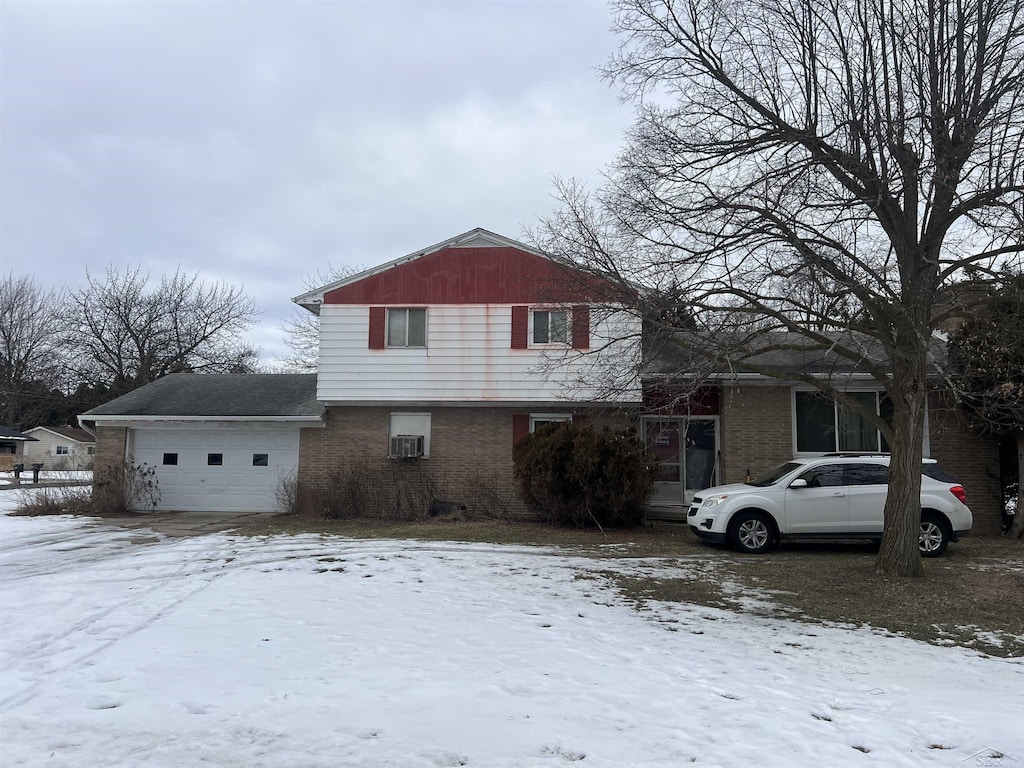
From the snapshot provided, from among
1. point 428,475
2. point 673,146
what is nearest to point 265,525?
point 428,475

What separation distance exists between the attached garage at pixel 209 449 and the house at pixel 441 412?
35 mm

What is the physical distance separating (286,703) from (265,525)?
10.9 metres

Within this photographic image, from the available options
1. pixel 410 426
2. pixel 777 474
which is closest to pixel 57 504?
pixel 410 426

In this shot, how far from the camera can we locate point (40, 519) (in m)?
15.8

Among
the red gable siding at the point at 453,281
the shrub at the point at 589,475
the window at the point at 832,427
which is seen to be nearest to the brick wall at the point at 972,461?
the window at the point at 832,427

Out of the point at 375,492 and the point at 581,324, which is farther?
the point at 375,492

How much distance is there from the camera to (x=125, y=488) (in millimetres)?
17281

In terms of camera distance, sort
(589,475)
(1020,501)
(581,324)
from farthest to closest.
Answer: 1. (589,475)
2. (1020,501)
3. (581,324)

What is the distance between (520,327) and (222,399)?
812cm

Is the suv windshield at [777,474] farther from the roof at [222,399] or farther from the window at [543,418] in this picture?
the roof at [222,399]

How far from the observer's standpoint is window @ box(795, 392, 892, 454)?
1573cm

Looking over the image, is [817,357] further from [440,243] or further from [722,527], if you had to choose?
[440,243]

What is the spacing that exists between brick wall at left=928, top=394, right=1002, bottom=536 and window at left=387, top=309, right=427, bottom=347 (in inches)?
444

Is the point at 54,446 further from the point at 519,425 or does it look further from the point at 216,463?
the point at 519,425
